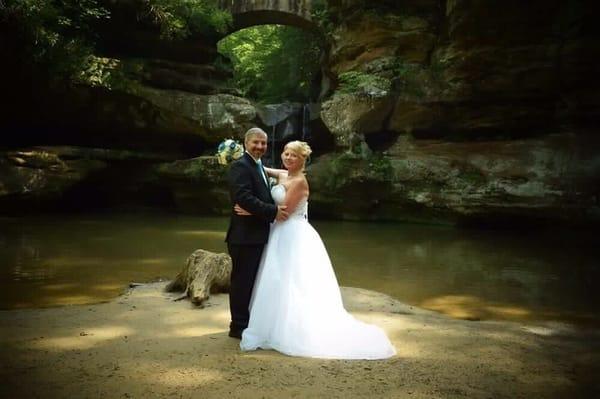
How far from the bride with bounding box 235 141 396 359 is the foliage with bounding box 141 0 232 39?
13.8 metres

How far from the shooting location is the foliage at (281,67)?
2284 centimetres

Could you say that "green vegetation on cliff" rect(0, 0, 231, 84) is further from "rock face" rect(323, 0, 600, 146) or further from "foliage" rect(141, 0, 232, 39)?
"rock face" rect(323, 0, 600, 146)

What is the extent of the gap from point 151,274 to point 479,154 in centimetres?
1171

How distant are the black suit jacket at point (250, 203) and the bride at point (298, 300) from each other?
0.32 feet

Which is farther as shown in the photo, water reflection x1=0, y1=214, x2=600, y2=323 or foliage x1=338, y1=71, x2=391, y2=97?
foliage x1=338, y1=71, x2=391, y2=97

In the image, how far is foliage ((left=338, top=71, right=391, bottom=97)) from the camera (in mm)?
16453

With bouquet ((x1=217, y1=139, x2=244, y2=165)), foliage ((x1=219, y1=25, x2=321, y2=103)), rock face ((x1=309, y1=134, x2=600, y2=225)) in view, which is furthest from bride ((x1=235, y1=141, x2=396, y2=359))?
foliage ((x1=219, y1=25, x2=321, y2=103))

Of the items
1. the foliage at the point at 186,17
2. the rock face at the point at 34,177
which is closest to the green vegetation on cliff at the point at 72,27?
the foliage at the point at 186,17

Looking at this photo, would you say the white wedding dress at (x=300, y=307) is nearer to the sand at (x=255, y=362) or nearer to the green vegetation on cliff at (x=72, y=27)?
the sand at (x=255, y=362)

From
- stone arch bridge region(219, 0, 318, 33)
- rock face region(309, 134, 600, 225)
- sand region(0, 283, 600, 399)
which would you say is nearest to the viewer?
sand region(0, 283, 600, 399)

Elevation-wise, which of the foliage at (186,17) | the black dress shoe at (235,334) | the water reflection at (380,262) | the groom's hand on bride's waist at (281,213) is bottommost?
the water reflection at (380,262)

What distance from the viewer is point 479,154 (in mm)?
15805

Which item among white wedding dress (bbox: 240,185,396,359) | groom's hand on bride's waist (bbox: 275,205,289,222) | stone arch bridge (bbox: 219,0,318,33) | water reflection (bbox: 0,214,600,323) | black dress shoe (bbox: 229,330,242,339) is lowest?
water reflection (bbox: 0,214,600,323)

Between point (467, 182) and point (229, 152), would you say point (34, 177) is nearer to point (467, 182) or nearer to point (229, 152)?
point (229, 152)
